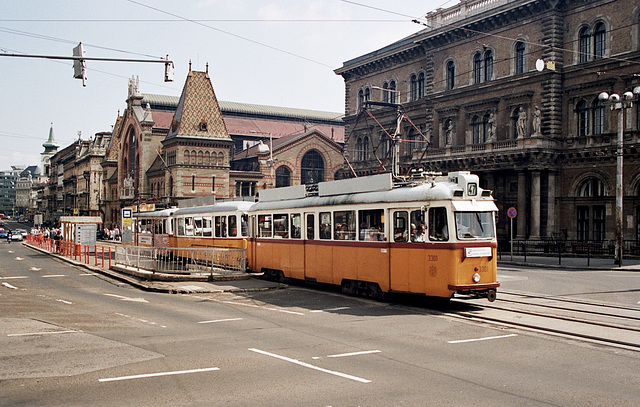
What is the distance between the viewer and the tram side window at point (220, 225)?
27.4 metres

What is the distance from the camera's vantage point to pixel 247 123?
9331 centimetres

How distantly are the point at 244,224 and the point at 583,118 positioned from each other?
84.4 ft

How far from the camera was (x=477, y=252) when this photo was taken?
15562 mm

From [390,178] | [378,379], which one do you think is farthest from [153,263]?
[378,379]

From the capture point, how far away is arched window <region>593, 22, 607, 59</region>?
3922cm

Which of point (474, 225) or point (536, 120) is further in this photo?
point (536, 120)

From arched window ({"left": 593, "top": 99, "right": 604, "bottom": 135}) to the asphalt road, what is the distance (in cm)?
2730

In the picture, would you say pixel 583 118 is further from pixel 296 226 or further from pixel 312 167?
pixel 312 167

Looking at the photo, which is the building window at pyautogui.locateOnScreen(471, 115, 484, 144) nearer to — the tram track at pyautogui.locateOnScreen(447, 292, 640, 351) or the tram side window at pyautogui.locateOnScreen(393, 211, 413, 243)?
the tram track at pyautogui.locateOnScreen(447, 292, 640, 351)

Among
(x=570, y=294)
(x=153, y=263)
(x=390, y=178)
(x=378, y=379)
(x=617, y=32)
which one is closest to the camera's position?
(x=378, y=379)

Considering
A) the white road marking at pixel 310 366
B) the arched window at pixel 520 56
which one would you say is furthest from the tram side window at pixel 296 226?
the arched window at pixel 520 56

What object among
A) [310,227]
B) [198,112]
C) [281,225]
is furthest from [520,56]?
[198,112]

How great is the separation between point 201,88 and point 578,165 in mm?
46240

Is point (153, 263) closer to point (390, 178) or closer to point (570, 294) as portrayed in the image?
point (390, 178)
